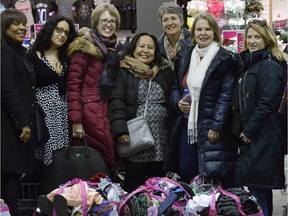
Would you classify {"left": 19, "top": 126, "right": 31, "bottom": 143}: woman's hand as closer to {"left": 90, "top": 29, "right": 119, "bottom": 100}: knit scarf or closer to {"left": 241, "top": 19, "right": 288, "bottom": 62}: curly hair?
{"left": 90, "top": 29, "right": 119, "bottom": 100}: knit scarf

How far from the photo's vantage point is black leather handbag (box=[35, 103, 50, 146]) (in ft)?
14.7

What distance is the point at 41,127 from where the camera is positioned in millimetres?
4488

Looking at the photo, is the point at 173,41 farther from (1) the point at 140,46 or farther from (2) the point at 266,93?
(2) the point at 266,93

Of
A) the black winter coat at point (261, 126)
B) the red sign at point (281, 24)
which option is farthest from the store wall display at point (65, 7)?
the black winter coat at point (261, 126)

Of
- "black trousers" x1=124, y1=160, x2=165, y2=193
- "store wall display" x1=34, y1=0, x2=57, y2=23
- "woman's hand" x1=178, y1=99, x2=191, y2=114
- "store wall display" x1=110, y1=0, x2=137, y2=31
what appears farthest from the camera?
"store wall display" x1=110, y1=0, x2=137, y2=31

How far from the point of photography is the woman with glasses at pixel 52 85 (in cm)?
461

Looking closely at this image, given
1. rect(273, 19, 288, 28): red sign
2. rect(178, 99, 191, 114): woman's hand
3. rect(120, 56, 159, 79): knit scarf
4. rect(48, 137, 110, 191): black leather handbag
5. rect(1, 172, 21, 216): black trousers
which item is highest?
rect(273, 19, 288, 28): red sign

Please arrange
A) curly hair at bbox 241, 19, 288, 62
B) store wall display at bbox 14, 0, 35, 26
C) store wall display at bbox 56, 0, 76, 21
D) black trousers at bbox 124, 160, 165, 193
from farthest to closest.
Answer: store wall display at bbox 56, 0, 76, 21
store wall display at bbox 14, 0, 35, 26
black trousers at bbox 124, 160, 165, 193
curly hair at bbox 241, 19, 288, 62

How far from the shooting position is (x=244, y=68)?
449cm

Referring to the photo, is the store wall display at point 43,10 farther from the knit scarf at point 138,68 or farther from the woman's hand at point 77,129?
the woman's hand at point 77,129

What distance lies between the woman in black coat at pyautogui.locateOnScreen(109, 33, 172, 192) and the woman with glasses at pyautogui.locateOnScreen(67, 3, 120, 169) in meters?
0.07

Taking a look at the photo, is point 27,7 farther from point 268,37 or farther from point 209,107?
point 268,37

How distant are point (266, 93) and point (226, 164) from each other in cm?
63

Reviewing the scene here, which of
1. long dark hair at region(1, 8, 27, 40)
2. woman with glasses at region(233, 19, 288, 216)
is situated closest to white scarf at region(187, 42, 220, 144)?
woman with glasses at region(233, 19, 288, 216)
